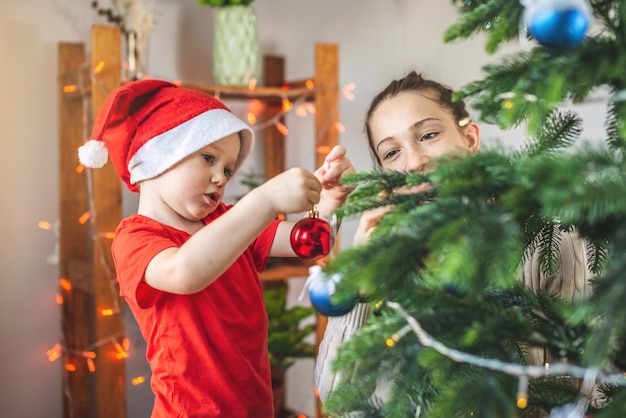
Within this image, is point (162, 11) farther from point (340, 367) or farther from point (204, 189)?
point (340, 367)

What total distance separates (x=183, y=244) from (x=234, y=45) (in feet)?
4.16

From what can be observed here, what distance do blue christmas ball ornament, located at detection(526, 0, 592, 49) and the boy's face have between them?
65 centimetres

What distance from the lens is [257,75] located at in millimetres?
2152

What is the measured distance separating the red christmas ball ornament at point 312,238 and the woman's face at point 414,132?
322 mm

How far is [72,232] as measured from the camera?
2.03 meters

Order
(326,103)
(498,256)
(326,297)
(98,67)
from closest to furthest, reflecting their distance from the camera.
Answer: (498,256) < (326,297) < (98,67) < (326,103)

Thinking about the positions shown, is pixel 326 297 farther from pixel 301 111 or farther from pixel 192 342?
pixel 301 111

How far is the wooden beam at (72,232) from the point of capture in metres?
2.00

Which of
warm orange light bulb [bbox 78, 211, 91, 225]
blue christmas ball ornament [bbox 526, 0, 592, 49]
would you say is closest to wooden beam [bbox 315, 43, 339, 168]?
warm orange light bulb [bbox 78, 211, 91, 225]

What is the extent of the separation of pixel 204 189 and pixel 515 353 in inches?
22.9

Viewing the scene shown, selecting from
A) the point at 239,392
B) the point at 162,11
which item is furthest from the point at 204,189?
the point at 162,11

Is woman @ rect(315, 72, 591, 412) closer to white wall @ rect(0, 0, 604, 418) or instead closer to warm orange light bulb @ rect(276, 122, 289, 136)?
white wall @ rect(0, 0, 604, 418)

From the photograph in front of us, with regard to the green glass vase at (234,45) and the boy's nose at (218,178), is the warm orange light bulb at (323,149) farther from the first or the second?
the boy's nose at (218,178)

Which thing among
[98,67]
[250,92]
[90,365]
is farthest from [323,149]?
[90,365]
